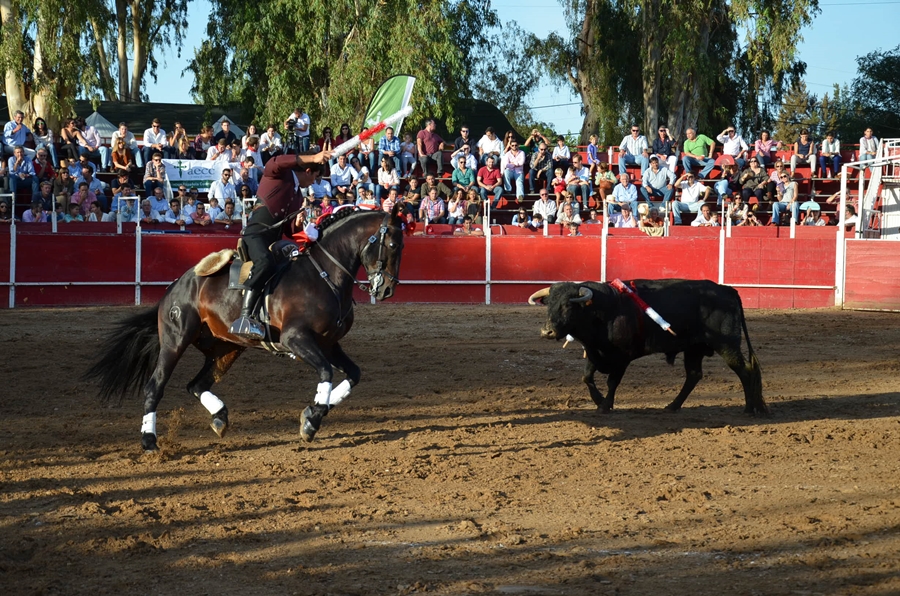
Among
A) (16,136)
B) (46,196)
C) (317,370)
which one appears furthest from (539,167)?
(317,370)

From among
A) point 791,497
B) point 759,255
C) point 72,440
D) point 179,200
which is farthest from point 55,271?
point 791,497

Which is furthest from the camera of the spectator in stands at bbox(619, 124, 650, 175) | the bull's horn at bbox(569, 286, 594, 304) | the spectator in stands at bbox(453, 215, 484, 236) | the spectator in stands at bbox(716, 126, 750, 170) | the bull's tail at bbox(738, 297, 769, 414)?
the spectator in stands at bbox(716, 126, 750, 170)

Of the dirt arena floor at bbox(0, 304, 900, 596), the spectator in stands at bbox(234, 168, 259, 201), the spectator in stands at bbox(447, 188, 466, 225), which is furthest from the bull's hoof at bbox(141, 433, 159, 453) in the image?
the spectator in stands at bbox(447, 188, 466, 225)

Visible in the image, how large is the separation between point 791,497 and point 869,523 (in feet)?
2.24

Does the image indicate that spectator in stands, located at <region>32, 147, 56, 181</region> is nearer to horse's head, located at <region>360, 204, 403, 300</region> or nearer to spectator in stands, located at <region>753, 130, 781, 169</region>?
horse's head, located at <region>360, 204, 403, 300</region>

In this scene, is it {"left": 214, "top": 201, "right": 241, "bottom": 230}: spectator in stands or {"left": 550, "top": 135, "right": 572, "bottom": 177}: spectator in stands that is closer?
{"left": 214, "top": 201, "right": 241, "bottom": 230}: spectator in stands

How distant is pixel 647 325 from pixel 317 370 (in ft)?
10.1

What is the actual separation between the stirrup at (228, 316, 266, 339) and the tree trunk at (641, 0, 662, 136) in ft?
80.8

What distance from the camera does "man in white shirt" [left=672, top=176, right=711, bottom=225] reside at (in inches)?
886

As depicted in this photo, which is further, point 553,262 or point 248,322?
point 553,262

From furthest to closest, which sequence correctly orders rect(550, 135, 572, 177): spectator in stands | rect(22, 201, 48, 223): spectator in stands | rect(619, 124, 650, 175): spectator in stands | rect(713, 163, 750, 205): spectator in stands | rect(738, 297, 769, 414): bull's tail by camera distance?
rect(619, 124, 650, 175): spectator in stands → rect(550, 135, 572, 177): spectator in stands → rect(713, 163, 750, 205): spectator in stands → rect(22, 201, 48, 223): spectator in stands → rect(738, 297, 769, 414): bull's tail

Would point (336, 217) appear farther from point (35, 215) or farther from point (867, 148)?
point (867, 148)

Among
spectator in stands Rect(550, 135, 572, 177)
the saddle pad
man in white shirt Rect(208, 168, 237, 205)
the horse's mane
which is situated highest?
spectator in stands Rect(550, 135, 572, 177)

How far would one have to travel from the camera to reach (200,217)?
19.8m
